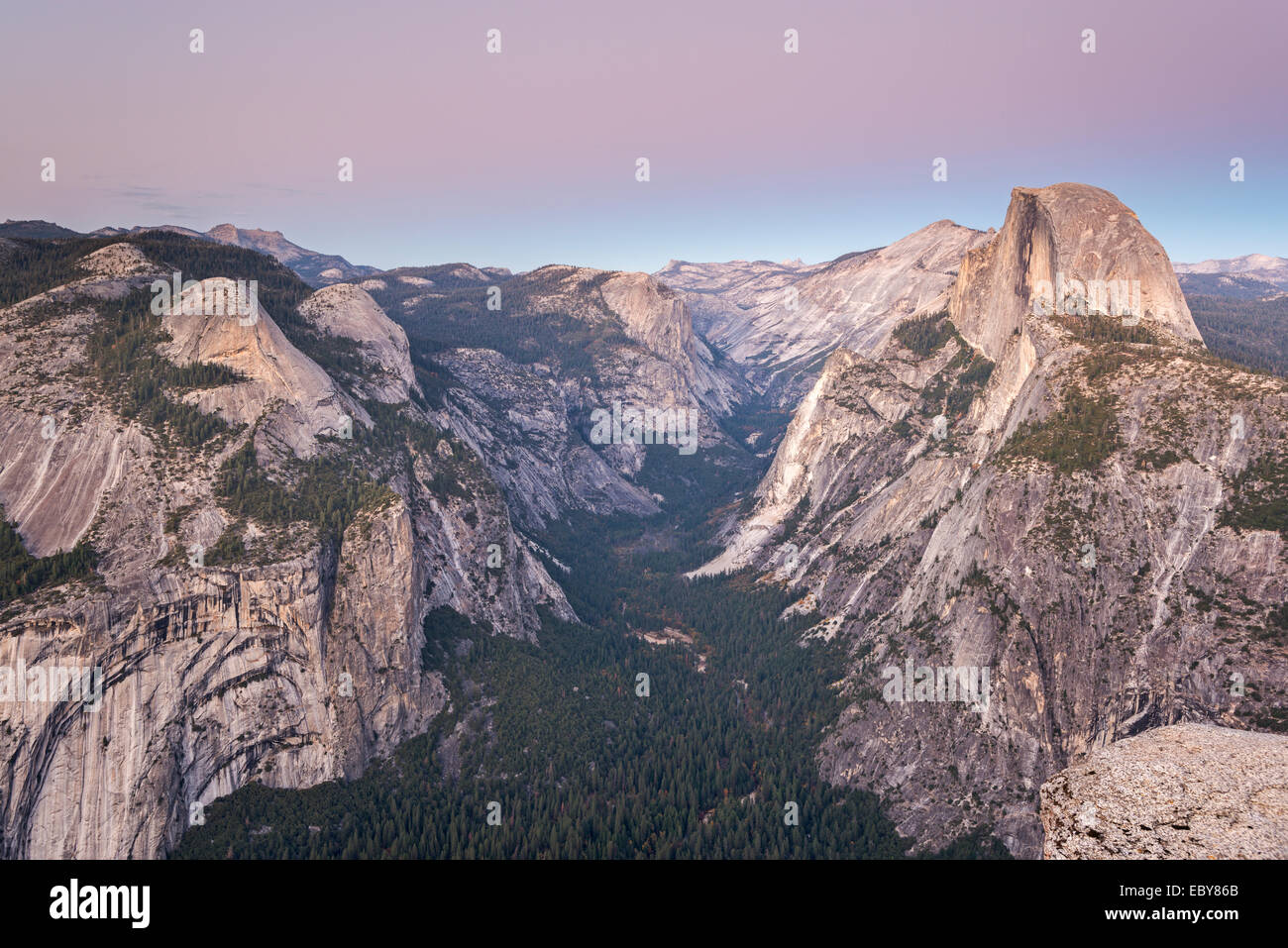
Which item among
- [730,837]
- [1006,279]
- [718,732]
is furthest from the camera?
[1006,279]

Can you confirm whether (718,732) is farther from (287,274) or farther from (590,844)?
(287,274)

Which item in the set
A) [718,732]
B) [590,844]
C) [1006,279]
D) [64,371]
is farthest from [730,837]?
[1006,279]

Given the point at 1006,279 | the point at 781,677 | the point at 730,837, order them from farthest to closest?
1. the point at 1006,279
2. the point at 781,677
3. the point at 730,837

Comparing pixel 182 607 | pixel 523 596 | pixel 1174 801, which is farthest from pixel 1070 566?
pixel 182 607

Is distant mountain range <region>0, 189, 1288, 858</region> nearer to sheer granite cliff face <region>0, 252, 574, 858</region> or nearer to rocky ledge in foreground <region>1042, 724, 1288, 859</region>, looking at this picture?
sheer granite cliff face <region>0, 252, 574, 858</region>

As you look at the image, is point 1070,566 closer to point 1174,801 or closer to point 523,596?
point 1174,801

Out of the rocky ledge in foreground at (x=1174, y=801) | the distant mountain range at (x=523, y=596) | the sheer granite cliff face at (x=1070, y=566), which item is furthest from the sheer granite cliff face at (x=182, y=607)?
the rocky ledge in foreground at (x=1174, y=801)
